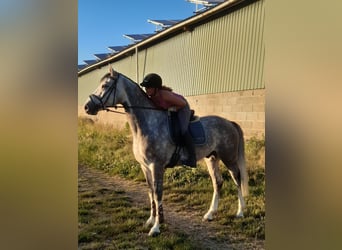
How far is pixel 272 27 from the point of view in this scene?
679 mm

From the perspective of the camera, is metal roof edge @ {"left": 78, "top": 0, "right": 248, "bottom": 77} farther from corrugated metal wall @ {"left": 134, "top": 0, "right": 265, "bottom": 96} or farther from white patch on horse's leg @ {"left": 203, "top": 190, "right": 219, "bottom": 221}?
white patch on horse's leg @ {"left": 203, "top": 190, "right": 219, "bottom": 221}

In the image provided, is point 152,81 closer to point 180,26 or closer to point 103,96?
point 103,96

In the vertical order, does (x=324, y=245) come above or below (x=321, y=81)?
below

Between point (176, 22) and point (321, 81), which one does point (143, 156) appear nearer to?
point (176, 22)

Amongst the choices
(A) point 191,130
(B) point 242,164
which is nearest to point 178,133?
(A) point 191,130

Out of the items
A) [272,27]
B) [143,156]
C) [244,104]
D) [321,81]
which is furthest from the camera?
[244,104]

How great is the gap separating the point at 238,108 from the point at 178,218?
2.66 ft

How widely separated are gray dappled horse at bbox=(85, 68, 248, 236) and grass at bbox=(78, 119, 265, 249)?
8cm

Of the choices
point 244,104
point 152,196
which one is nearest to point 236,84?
point 244,104

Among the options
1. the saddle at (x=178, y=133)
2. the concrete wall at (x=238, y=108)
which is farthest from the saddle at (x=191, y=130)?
the concrete wall at (x=238, y=108)

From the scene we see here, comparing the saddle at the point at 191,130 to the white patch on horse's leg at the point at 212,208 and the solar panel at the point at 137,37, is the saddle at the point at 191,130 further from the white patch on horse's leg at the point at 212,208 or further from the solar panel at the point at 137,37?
the solar panel at the point at 137,37

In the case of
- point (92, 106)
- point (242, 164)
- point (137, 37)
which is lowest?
point (242, 164)

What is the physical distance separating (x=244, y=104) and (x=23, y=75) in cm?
156

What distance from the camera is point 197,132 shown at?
196 cm
